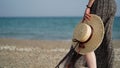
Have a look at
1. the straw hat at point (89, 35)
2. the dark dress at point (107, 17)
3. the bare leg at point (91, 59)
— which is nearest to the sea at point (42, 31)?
the dark dress at point (107, 17)

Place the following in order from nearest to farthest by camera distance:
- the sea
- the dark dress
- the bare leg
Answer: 1. the bare leg
2. the dark dress
3. the sea

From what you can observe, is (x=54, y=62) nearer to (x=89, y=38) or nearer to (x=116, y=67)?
(x=116, y=67)

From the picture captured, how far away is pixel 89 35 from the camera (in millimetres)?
5492

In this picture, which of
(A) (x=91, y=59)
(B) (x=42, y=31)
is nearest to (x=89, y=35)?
(A) (x=91, y=59)

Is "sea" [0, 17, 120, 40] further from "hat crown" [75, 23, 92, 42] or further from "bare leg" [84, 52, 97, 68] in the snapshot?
"bare leg" [84, 52, 97, 68]

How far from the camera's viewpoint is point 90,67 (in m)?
5.41

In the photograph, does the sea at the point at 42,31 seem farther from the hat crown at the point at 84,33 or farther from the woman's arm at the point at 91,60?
the woman's arm at the point at 91,60

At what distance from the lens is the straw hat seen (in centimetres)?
541

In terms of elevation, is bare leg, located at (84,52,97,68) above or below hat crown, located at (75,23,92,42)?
below

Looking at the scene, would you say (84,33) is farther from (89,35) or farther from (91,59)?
(91,59)

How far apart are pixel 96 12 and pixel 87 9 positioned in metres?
0.26

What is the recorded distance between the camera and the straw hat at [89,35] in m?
5.41

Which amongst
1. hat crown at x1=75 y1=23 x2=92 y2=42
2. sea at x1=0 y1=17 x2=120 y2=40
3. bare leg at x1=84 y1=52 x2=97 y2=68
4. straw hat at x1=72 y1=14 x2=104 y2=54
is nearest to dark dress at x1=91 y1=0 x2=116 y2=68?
straw hat at x1=72 y1=14 x2=104 y2=54

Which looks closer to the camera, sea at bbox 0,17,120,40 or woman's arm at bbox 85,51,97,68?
woman's arm at bbox 85,51,97,68
